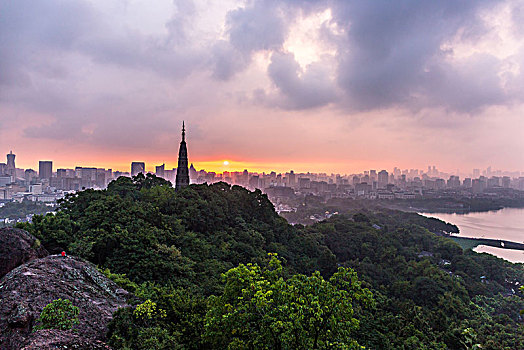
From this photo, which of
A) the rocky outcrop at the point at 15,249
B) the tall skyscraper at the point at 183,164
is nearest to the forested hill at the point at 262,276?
the rocky outcrop at the point at 15,249

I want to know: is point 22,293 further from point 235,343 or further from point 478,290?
point 478,290

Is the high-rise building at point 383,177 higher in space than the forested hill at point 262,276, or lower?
higher

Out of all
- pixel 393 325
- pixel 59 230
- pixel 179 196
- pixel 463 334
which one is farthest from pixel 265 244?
pixel 59 230

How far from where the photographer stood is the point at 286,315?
4.08 meters

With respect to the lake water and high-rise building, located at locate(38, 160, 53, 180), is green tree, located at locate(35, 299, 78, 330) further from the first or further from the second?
high-rise building, located at locate(38, 160, 53, 180)

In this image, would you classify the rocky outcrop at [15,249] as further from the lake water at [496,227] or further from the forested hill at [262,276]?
the lake water at [496,227]

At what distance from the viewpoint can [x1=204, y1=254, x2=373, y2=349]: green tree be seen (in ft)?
13.0

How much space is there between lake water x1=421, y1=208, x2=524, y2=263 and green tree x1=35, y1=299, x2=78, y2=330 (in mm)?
34933

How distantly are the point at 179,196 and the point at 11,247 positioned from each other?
9.55 meters

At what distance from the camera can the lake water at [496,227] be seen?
1181 inches

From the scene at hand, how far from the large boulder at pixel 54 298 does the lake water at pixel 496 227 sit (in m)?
34.3

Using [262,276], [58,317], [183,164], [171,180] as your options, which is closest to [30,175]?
[171,180]

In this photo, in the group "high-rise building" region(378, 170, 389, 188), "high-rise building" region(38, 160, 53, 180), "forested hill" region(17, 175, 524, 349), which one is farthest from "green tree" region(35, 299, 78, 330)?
"high-rise building" region(378, 170, 389, 188)

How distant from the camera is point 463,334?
953cm
